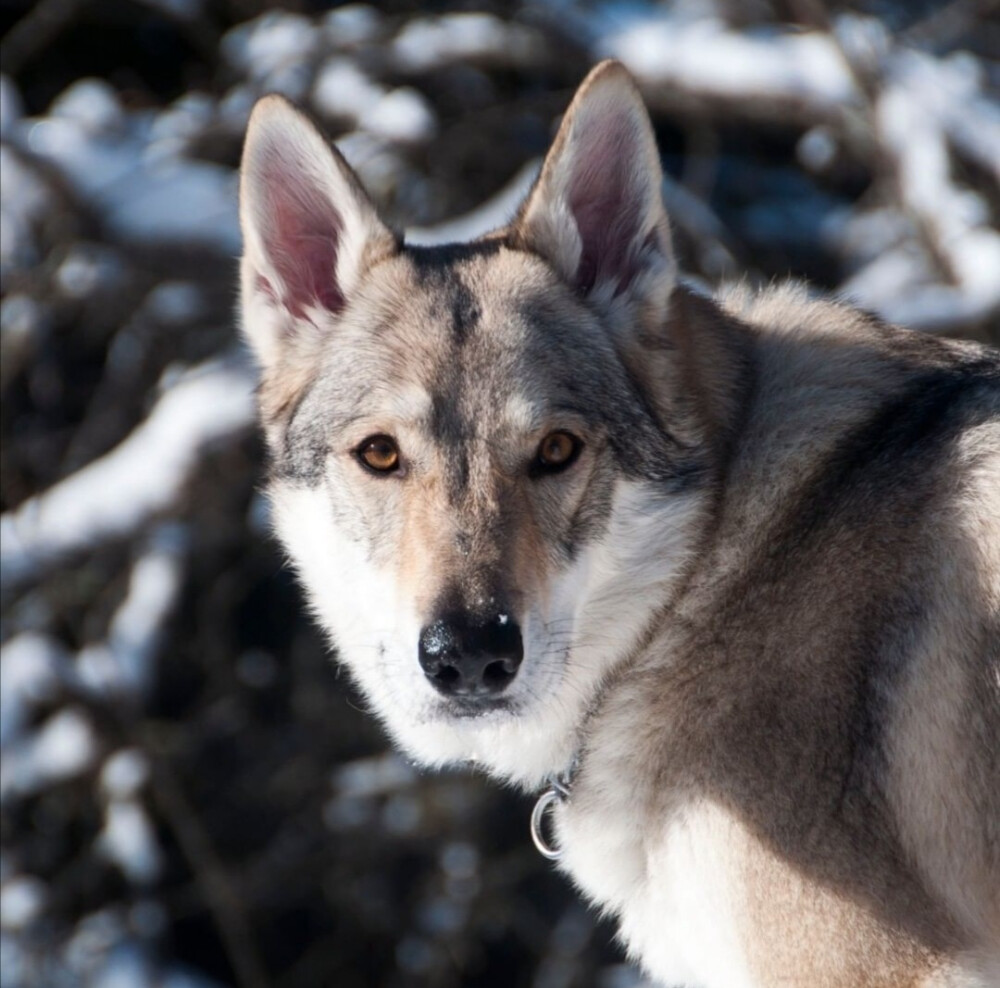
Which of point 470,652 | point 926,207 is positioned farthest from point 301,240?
point 926,207

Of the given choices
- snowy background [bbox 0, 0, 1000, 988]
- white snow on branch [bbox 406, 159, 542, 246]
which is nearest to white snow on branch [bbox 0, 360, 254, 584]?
snowy background [bbox 0, 0, 1000, 988]

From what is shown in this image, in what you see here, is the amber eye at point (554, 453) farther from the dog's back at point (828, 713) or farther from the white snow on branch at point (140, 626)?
the white snow on branch at point (140, 626)

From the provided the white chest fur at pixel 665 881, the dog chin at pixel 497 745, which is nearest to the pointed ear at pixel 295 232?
the dog chin at pixel 497 745

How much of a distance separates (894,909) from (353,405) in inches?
55.9

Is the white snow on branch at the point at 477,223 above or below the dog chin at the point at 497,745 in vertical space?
below

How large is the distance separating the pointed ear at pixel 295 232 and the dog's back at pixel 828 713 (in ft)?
2.84

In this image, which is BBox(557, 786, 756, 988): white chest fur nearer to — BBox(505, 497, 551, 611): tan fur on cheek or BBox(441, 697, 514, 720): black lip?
BBox(441, 697, 514, 720): black lip

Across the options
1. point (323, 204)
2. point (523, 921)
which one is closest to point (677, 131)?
point (523, 921)

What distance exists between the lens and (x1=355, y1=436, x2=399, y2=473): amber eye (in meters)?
2.78

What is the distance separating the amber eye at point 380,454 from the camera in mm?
2779

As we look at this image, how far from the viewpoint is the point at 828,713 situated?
243cm

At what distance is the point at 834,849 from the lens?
7.76 ft

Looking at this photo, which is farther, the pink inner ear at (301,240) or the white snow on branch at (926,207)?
the white snow on branch at (926,207)

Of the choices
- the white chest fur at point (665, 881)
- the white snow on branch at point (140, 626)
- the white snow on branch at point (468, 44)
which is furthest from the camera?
the white snow on branch at point (468, 44)
